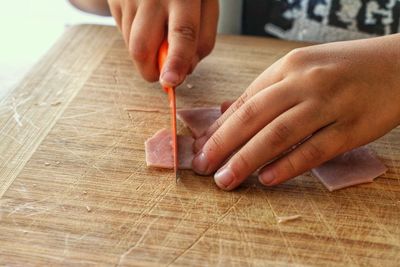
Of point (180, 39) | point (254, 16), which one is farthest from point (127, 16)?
point (254, 16)

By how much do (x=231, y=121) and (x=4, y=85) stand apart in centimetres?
58

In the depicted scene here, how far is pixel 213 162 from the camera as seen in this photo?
101cm

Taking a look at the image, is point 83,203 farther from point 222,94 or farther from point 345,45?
point 345,45

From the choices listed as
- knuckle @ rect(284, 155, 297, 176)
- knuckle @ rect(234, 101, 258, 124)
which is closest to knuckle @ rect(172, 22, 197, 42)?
knuckle @ rect(234, 101, 258, 124)

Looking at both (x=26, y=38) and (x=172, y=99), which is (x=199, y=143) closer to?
(x=172, y=99)

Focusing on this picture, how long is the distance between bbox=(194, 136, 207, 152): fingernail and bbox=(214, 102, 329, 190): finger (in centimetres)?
9

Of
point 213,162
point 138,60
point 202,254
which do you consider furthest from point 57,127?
point 202,254

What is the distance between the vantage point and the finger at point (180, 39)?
110cm

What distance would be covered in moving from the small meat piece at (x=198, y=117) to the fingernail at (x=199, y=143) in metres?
0.05

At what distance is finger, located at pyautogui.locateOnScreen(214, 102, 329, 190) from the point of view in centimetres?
96

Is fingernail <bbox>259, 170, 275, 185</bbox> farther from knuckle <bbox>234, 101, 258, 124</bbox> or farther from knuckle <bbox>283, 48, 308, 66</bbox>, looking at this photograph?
knuckle <bbox>283, 48, 308, 66</bbox>

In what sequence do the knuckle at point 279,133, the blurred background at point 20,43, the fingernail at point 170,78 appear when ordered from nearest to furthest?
the knuckle at point 279,133 < the fingernail at point 170,78 < the blurred background at point 20,43

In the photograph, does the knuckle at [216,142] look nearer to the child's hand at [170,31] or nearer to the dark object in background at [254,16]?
the child's hand at [170,31]

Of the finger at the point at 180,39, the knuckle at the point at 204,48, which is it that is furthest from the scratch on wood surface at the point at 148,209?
the knuckle at the point at 204,48
